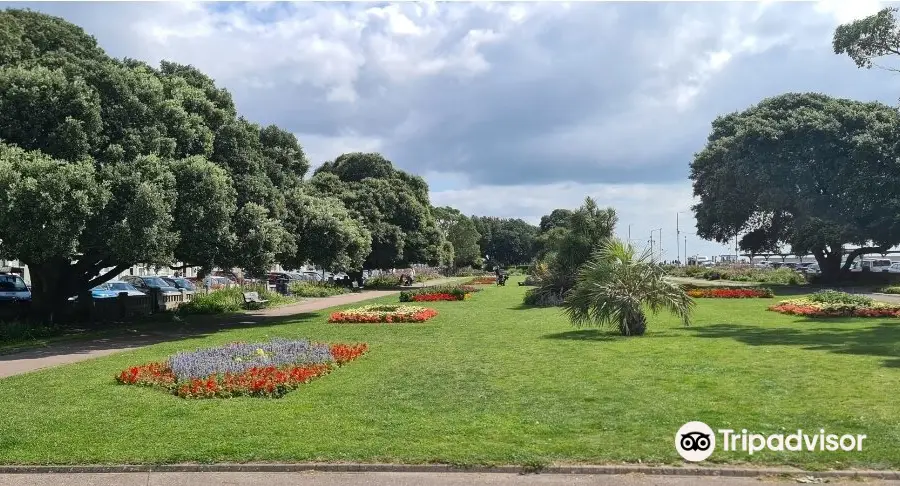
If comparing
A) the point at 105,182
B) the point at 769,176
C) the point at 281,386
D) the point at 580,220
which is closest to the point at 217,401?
the point at 281,386

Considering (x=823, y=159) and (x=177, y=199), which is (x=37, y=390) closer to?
(x=177, y=199)

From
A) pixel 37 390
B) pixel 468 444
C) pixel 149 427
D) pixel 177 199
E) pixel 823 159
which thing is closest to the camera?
pixel 468 444

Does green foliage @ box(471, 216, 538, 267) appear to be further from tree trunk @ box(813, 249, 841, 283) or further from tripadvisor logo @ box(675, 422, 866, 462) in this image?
tripadvisor logo @ box(675, 422, 866, 462)

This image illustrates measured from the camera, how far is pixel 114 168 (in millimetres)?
16906

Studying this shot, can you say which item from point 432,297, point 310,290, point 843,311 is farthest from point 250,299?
point 843,311

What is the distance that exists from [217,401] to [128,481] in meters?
2.82

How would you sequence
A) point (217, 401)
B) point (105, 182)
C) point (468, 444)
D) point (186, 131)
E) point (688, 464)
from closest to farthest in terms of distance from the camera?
point (688, 464)
point (468, 444)
point (217, 401)
point (105, 182)
point (186, 131)

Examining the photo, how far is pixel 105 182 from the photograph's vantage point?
52.7ft

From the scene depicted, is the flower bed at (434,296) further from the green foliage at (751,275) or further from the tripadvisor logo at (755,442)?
the tripadvisor logo at (755,442)

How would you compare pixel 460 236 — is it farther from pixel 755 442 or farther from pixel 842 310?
pixel 755 442

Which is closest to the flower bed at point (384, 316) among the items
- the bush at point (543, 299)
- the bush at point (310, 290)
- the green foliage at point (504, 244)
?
the bush at point (543, 299)

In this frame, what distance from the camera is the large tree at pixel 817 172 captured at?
119 ft

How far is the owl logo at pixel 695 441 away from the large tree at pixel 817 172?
33.6 m

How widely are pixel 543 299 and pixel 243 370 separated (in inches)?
688
